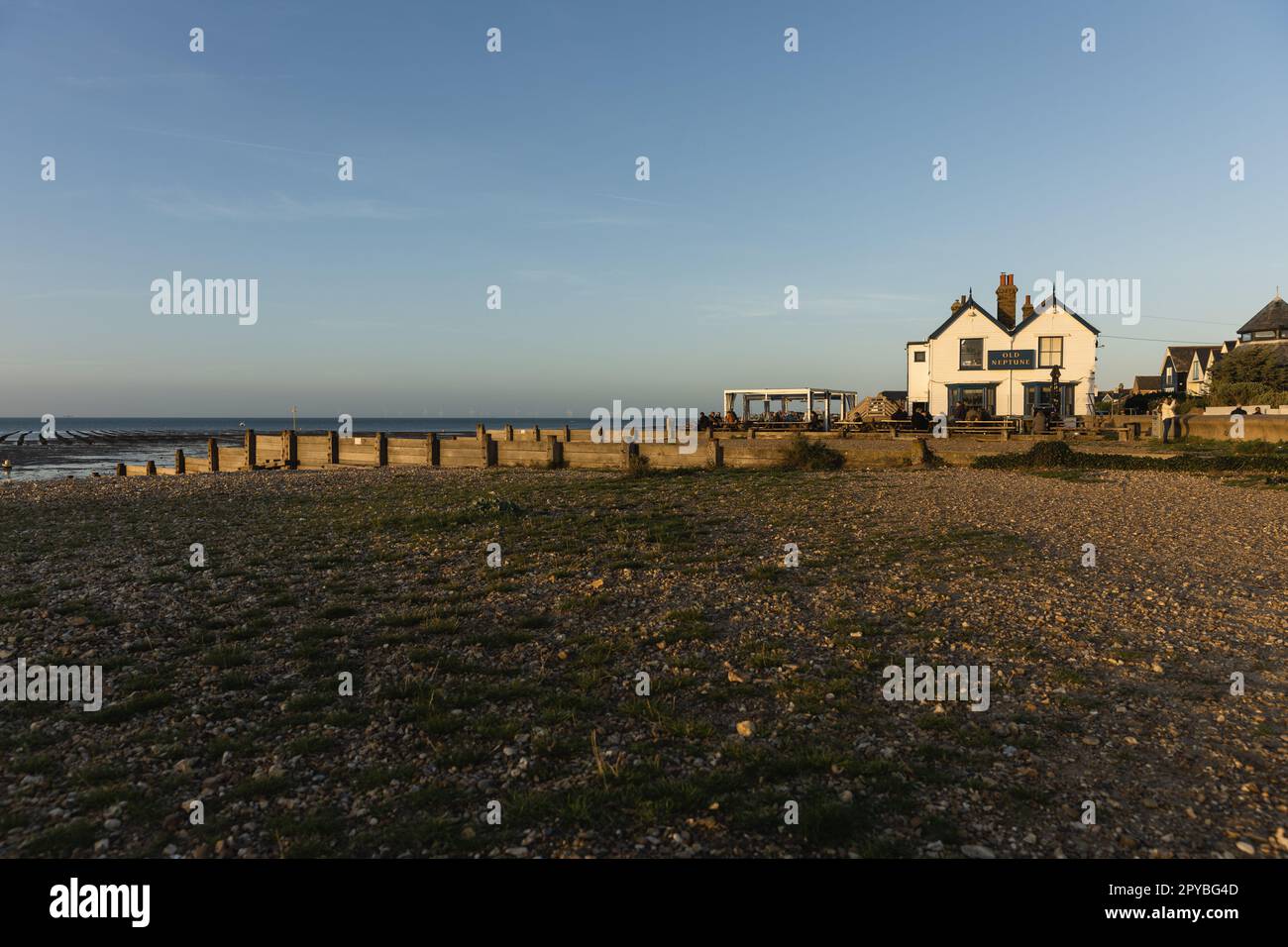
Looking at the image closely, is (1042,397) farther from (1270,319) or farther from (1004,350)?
(1270,319)

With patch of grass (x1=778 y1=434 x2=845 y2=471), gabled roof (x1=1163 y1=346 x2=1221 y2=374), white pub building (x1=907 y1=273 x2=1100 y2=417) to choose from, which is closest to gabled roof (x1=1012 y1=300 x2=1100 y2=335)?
white pub building (x1=907 y1=273 x2=1100 y2=417)

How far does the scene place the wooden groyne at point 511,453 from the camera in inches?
989

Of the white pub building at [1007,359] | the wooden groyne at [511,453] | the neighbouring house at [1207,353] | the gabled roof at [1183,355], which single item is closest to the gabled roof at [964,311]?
the white pub building at [1007,359]

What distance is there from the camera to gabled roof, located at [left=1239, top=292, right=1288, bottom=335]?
58.7 m

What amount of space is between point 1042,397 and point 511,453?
110 feet

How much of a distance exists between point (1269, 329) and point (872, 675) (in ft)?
245

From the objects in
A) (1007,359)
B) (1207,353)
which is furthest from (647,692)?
(1207,353)

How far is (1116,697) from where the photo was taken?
20.9 feet

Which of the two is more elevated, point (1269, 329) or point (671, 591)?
point (1269, 329)

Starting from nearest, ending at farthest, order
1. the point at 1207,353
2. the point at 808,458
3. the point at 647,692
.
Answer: the point at 647,692 → the point at 808,458 → the point at 1207,353

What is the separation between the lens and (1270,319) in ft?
195

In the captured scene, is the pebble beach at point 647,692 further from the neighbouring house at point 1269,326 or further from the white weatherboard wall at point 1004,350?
the neighbouring house at point 1269,326
